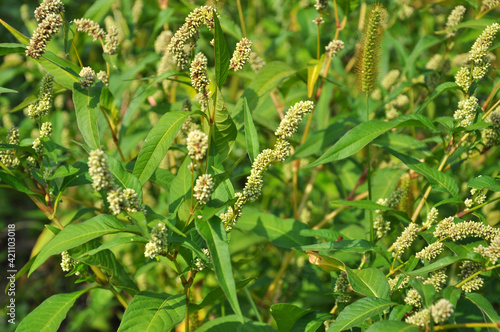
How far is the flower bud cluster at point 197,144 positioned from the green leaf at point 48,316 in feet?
2.78

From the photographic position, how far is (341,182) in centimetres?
288

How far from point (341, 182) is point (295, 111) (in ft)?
4.83

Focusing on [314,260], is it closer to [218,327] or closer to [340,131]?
[218,327]

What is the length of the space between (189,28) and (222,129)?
361 mm

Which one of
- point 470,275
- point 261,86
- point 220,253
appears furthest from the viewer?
point 261,86

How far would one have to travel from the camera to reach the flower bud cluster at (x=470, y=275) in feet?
5.18

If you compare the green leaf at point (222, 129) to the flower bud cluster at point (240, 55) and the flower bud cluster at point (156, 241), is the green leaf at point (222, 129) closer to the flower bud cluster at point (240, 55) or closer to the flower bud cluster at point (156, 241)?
the flower bud cluster at point (240, 55)

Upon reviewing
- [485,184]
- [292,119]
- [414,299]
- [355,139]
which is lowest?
[414,299]

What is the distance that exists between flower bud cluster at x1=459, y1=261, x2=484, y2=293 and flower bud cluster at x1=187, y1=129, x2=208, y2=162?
1003 millimetres

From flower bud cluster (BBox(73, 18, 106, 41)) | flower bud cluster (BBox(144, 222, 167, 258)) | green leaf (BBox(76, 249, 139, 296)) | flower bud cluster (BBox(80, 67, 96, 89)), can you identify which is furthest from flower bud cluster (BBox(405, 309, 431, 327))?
flower bud cluster (BBox(73, 18, 106, 41))

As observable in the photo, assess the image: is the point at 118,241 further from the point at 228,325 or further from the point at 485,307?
the point at 485,307

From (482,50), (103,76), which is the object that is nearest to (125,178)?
(103,76)

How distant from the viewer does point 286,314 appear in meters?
1.77

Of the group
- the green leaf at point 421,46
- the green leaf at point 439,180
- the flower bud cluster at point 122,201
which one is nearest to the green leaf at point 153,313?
the flower bud cluster at point 122,201
